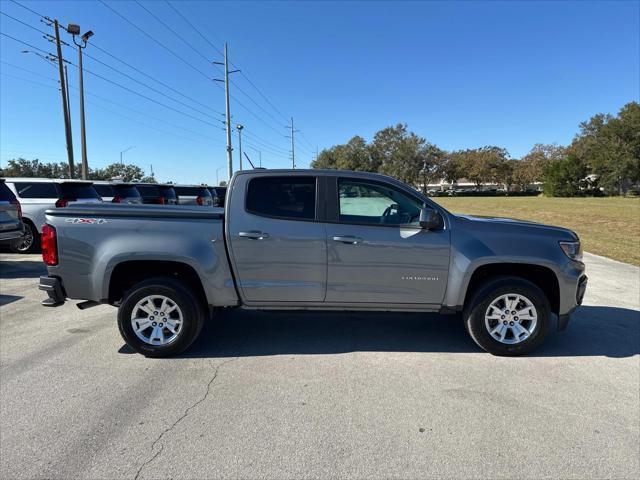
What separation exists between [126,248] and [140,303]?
1.87 feet

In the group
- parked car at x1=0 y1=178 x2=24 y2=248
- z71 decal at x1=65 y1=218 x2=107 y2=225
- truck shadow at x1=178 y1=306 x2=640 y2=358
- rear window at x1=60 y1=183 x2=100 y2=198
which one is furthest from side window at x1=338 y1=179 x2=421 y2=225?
rear window at x1=60 y1=183 x2=100 y2=198

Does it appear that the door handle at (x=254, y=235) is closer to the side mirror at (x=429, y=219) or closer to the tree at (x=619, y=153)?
the side mirror at (x=429, y=219)

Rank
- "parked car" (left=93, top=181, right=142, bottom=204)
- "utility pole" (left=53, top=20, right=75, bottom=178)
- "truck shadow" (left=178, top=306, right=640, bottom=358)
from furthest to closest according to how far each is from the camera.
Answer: "utility pole" (left=53, top=20, right=75, bottom=178), "parked car" (left=93, top=181, right=142, bottom=204), "truck shadow" (left=178, top=306, right=640, bottom=358)

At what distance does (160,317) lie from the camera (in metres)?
4.20

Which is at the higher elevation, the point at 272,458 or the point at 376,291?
→ the point at 376,291

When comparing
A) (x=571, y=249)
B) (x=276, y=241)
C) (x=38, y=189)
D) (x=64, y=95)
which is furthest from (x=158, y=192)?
(x=571, y=249)

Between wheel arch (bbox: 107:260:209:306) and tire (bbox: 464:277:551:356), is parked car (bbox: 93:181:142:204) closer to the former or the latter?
wheel arch (bbox: 107:260:209:306)

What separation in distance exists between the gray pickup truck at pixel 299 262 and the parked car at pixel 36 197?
6.94 meters

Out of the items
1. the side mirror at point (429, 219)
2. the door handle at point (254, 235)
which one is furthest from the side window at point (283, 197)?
the side mirror at point (429, 219)

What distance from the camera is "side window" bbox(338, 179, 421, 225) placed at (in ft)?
14.2

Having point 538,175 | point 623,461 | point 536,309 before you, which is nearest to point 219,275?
point 536,309

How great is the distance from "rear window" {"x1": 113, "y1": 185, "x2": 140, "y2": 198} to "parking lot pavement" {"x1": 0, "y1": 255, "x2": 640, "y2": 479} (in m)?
8.18

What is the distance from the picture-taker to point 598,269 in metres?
8.77

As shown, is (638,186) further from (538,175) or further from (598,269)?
(598,269)
